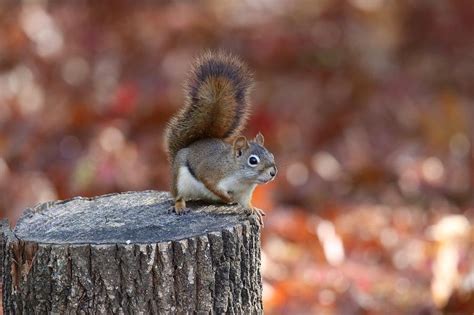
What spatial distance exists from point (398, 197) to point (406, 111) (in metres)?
0.93

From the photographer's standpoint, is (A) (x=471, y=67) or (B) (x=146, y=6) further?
(A) (x=471, y=67)

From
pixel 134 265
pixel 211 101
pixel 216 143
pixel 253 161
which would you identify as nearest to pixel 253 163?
pixel 253 161

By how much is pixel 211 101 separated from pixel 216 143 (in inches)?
5.3

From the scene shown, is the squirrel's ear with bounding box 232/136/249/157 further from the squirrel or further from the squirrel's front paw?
the squirrel's front paw

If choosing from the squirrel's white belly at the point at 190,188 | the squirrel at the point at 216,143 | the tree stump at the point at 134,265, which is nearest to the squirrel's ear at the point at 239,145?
the squirrel at the point at 216,143

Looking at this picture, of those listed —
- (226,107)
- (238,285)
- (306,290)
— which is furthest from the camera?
(306,290)

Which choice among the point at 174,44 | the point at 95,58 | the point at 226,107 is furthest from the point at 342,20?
the point at 226,107

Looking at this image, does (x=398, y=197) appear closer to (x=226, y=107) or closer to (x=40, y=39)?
(x=40, y=39)

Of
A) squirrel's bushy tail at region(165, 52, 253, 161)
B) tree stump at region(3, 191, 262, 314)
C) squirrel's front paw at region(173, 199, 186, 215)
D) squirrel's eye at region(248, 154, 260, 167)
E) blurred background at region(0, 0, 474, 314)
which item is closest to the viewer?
tree stump at region(3, 191, 262, 314)

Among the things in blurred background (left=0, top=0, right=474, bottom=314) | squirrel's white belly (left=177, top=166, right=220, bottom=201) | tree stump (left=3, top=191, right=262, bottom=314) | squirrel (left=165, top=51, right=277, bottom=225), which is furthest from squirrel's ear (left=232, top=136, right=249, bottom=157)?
blurred background (left=0, top=0, right=474, bottom=314)

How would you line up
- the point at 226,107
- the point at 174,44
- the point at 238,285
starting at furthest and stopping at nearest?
the point at 174,44 < the point at 226,107 < the point at 238,285

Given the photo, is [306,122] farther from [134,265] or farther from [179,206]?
[134,265]

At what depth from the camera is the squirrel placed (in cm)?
277

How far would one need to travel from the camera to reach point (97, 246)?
232 cm
